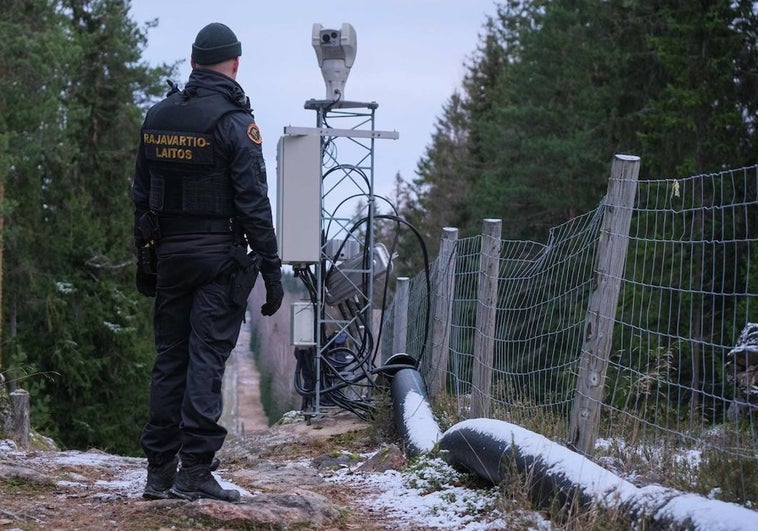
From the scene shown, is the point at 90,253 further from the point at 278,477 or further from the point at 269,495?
the point at 269,495

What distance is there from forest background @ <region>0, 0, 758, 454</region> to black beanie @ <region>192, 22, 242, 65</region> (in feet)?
67.0

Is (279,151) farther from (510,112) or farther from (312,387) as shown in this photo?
(510,112)

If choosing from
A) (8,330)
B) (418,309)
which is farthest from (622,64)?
(418,309)

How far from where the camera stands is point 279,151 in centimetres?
966

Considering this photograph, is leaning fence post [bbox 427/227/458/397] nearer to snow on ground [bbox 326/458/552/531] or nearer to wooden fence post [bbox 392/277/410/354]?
snow on ground [bbox 326/458/552/531]

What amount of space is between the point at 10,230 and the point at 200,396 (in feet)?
79.5

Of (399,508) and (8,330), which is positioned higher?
(399,508)

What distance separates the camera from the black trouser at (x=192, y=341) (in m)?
5.31

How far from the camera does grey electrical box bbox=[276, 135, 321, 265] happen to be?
377 inches

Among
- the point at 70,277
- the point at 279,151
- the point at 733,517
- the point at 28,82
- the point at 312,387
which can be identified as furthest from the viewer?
the point at 70,277

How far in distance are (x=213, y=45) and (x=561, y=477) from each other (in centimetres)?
268

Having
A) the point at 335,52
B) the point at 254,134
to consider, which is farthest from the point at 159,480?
the point at 335,52

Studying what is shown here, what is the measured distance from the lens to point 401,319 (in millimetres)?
11406

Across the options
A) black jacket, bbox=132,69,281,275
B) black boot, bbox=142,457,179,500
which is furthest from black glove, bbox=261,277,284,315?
black boot, bbox=142,457,179,500
